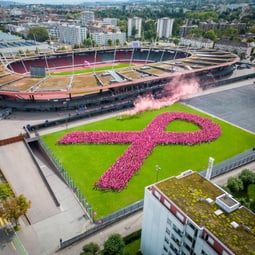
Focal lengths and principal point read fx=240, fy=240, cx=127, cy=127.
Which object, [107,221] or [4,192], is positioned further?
[107,221]

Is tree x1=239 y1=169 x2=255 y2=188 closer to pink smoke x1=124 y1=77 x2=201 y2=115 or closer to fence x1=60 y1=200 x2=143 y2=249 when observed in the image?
fence x1=60 y1=200 x2=143 y2=249

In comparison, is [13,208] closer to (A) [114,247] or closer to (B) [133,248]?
(A) [114,247]

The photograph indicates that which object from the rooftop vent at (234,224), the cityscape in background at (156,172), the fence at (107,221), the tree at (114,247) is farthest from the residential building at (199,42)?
the rooftop vent at (234,224)

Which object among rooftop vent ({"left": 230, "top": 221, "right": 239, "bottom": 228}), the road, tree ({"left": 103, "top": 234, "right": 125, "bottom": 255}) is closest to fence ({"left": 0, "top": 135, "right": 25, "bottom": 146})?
the road

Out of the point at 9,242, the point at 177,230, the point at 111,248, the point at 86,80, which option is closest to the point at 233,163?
the point at 177,230

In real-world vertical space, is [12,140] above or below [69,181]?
above

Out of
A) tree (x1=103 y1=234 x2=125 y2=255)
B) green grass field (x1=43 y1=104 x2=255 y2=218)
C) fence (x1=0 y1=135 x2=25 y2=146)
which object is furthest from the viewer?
fence (x1=0 y1=135 x2=25 y2=146)

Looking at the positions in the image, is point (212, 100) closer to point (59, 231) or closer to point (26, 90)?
point (26, 90)
